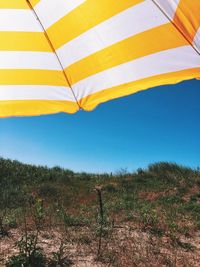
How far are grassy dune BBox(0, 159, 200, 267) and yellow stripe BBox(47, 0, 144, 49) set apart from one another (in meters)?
3.78

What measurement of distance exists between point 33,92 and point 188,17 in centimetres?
143

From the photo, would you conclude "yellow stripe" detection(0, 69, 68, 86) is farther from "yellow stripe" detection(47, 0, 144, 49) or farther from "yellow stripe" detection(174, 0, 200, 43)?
"yellow stripe" detection(174, 0, 200, 43)

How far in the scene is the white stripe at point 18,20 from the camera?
11.0 feet

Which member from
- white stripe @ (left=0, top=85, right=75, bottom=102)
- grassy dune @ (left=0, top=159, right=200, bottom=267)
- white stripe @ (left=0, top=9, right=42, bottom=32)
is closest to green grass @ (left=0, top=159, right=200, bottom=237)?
grassy dune @ (left=0, top=159, right=200, bottom=267)

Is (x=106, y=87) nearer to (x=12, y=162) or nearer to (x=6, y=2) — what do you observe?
(x=6, y=2)

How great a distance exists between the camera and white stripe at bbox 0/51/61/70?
11.0 feet

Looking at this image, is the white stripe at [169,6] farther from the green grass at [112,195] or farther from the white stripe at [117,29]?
the green grass at [112,195]

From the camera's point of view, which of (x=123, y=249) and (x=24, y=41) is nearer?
(x=24, y=41)

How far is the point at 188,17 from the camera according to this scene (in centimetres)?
243

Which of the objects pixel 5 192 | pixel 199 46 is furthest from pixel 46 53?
pixel 5 192

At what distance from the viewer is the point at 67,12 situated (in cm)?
306

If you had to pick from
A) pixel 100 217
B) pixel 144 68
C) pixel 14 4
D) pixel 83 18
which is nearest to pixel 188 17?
pixel 144 68

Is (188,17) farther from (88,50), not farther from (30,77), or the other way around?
(30,77)

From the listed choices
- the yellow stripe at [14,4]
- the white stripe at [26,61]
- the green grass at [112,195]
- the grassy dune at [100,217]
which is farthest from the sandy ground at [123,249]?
the yellow stripe at [14,4]
